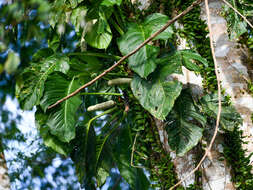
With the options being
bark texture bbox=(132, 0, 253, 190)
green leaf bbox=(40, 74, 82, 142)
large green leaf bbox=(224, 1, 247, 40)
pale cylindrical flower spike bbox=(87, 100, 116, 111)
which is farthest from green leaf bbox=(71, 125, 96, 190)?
large green leaf bbox=(224, 1, 247, 40)

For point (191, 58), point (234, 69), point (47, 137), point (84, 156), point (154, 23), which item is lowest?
point (84, 156)

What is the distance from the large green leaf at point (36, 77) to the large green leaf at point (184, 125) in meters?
0.80

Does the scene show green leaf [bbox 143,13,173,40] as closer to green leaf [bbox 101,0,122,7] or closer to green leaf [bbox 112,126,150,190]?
green leaf [bbox 101,0,122,7]

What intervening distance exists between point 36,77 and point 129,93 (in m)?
0.67

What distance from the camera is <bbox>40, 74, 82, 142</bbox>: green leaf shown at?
2117 mm

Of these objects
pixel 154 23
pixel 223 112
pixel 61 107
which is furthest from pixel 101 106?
pixel 223 112

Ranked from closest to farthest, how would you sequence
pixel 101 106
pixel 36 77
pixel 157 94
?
1. pixel 157 94
2. pixel 36 77
3. pixel 101 106

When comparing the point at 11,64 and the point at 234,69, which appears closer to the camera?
the point at 11,64

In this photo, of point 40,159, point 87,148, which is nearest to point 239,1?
point 87,148

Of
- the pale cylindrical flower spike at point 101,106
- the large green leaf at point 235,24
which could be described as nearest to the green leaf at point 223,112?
the large green leaf at point 235,24

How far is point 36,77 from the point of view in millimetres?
2367

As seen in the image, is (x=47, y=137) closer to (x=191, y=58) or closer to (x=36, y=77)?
(x=36, y=77)

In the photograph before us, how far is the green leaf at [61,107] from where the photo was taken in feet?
6.95

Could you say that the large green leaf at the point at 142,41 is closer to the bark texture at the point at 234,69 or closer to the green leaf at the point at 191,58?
the green leaf at the point at 191,58
